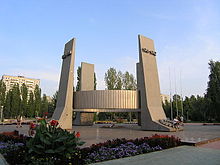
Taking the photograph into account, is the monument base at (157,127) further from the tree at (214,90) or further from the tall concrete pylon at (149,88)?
the tree at (214,90)

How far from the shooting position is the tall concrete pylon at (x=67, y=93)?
2069 cm

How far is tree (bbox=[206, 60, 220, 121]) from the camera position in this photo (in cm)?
3547

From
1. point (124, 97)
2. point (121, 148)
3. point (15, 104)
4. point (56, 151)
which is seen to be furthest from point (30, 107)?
point (56, 151)

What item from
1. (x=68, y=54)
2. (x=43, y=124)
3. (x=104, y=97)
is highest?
(x=68, y=54)

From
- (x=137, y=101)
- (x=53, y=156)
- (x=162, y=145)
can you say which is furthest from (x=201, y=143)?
(x=137, y=101)

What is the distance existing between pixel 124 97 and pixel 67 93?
22.5 feet

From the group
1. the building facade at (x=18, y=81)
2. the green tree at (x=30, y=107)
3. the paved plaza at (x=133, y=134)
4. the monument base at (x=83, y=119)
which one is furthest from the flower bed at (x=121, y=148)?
the building facade at (x=18, y=81)

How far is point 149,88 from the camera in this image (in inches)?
787

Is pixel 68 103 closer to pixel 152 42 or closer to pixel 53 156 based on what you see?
pixel 152 42

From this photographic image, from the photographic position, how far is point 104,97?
2131 centimetres

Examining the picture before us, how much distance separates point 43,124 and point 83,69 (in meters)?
23.4

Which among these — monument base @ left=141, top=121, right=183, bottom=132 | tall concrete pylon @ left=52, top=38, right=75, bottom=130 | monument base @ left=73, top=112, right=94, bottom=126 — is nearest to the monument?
tall concrete pylon @ left=52, top=38, right=75, bottom=130

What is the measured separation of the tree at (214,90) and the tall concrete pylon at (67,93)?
95.4 feet

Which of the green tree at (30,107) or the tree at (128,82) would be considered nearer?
the tree at (128,82)
